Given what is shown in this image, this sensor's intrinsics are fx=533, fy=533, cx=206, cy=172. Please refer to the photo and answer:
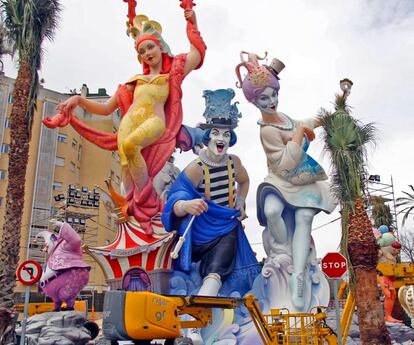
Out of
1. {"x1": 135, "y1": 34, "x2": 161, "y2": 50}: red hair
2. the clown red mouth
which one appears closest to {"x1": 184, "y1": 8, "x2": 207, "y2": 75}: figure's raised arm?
{"x1": 135, "y1": 34, "x2": 161, "y2": 50}: red hair

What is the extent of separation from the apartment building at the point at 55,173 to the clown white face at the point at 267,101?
1827 centimetres

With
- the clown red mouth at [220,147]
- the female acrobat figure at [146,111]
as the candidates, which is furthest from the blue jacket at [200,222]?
the clown red mouth at [220,147]

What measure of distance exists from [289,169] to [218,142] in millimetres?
1863

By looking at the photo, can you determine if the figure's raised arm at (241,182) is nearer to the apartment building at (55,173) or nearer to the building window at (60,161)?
the apartment building at (55,173)

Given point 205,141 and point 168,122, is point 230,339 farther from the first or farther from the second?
point 168,122

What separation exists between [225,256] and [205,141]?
294 centimetres

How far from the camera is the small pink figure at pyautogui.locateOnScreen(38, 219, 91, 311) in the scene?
1275 centimetres

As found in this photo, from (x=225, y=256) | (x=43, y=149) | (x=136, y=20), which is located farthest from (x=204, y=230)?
(x=43, y=149)

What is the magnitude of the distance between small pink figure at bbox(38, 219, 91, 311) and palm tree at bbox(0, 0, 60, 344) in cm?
158

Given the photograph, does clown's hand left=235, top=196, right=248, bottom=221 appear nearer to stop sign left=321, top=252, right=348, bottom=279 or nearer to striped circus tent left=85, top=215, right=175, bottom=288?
striped circus tent left=85, top=215, right=175, bottom=288

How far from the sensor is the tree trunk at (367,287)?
10.4m

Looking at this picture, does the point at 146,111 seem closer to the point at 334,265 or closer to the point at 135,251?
the point at 135,251

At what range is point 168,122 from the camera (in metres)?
14.4

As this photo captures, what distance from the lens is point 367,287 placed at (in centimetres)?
1038
